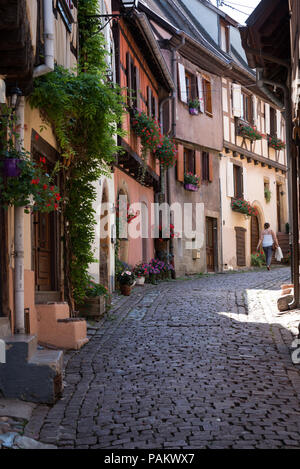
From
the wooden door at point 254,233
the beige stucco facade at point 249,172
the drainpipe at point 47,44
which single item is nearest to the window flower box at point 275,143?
the beige stucco facade at point 249,172

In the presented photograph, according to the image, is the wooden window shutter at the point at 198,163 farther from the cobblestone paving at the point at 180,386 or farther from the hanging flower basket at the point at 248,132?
the cobblestone paving at the point at 180,386

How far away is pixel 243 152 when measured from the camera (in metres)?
22.4

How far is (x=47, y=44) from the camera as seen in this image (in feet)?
20.4

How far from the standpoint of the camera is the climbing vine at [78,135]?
6750mm

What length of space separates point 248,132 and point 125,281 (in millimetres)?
12078

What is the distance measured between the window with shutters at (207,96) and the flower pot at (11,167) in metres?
15.8

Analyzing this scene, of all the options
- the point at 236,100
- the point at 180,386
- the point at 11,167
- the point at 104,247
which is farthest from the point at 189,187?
the point at 180,386

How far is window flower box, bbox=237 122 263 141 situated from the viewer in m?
22.2

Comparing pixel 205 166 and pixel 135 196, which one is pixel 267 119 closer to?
pixel 205 166

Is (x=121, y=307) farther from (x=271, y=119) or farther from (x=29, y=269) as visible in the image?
(x=271, y=119)

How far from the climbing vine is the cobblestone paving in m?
1.14

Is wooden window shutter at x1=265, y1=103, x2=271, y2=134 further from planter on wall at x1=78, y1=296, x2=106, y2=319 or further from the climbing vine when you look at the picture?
planter on wall at x1=78, y1=296, x2=106, y2=319

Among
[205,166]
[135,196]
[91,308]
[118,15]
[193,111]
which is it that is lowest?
[91,308]

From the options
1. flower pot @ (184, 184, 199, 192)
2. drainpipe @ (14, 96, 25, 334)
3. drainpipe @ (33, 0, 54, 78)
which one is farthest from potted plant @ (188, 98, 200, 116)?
drainpipe @ (14, 96, 25, 334)
